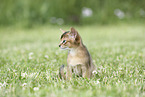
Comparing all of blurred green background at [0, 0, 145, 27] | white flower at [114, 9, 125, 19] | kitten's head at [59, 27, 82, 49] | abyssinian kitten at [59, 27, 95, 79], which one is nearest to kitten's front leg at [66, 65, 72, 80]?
abyssinian kitten at [59, 27, 95, 79]

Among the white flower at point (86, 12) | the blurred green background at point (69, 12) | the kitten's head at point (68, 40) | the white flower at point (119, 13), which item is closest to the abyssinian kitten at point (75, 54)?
the kitten's head at point (68, 40)

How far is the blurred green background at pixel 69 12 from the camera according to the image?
52.5 ft

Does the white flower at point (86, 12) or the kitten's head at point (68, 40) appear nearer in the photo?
the kitten's head at point (68, 40)

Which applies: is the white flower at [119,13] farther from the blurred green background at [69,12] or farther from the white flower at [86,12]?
the white flower at [86,12]

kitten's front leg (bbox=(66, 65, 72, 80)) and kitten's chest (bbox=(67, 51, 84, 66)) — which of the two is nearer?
kitten's chest (bbox=(67, 51, 84, 66))

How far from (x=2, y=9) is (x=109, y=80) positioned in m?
14.5

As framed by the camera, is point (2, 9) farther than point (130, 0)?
No

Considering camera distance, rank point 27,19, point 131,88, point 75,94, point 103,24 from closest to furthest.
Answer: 1. point 75,94
2. point 131,88
3. point 27,19
4. point 103,24

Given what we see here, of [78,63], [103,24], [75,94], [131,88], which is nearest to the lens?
[75,94]

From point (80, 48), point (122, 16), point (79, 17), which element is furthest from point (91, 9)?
point (80, 48)

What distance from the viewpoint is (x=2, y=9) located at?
16.0 metres

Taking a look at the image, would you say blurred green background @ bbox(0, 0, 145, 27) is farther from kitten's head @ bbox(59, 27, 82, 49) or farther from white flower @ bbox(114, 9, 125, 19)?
kitten's head @ bbox(59, 27, 82, 49)

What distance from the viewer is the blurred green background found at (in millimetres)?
15992

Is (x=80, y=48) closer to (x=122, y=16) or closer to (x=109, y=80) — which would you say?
(x=109, y=80)
